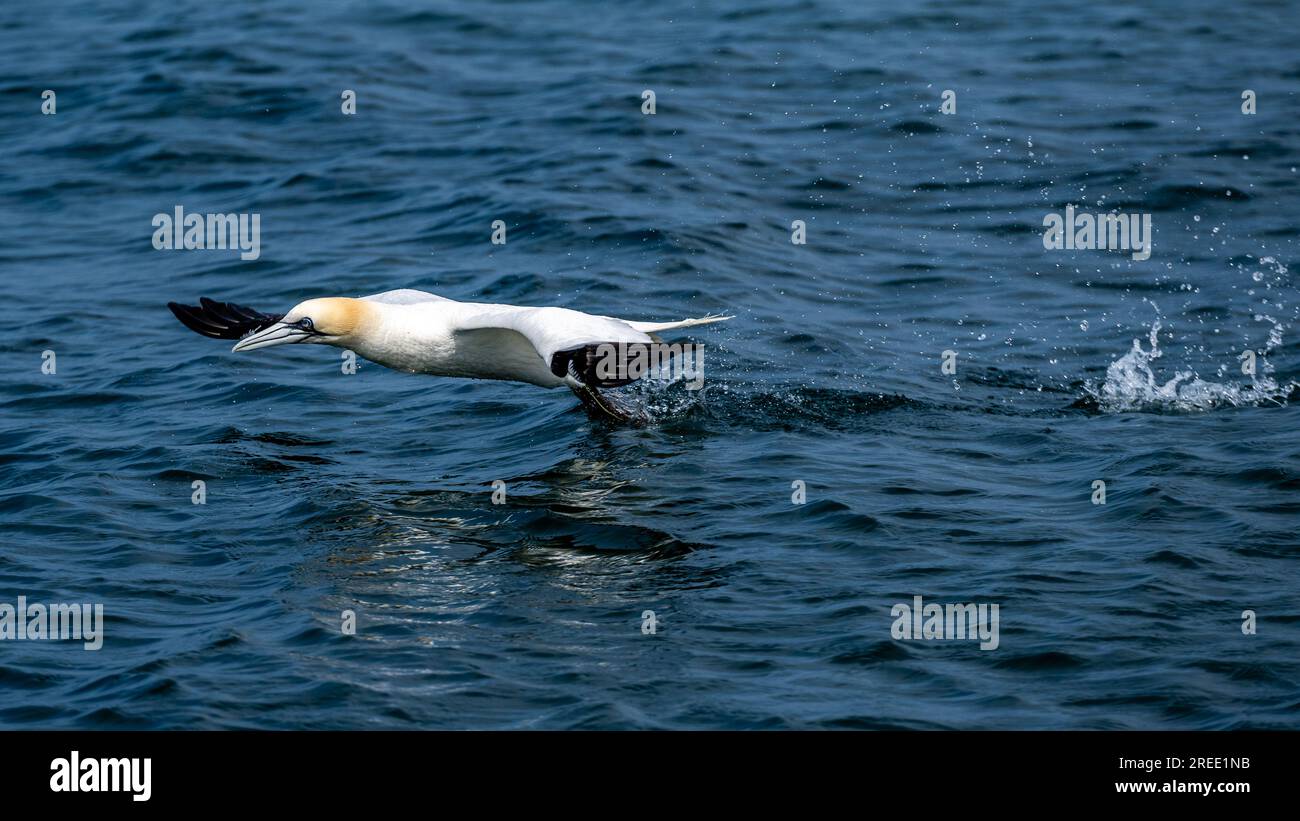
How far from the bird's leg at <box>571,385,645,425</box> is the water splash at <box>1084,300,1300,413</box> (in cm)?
380

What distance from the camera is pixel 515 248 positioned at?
18500 mm

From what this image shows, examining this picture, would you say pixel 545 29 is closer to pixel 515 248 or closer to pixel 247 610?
pixel 515 248

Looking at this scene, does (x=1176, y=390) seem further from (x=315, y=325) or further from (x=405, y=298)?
(x=315, y=325)

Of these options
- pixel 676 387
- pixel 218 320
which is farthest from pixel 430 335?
pixel 676 387

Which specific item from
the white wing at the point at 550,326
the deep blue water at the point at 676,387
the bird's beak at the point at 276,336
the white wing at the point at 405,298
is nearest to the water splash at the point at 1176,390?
the deep blue water at the point at 676,387

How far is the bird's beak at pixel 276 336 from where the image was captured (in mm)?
13273

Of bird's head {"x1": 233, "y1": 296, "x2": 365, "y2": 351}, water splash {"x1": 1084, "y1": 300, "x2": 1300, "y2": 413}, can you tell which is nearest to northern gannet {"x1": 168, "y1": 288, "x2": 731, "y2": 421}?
bird's head {"x1": 233, "y1": 296, "x2": 365, "y2": 351}

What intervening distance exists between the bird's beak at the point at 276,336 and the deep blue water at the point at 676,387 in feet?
2.82

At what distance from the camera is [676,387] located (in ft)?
46.5

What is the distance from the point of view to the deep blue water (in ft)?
31.1

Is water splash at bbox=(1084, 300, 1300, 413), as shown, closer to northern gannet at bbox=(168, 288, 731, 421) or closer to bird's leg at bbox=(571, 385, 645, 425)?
northern gannet at bbox=(168, 288, 731, 421)

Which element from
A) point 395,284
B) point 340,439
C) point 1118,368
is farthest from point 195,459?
point 1118,368
